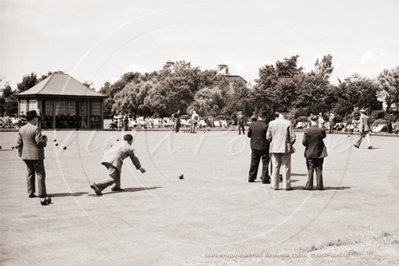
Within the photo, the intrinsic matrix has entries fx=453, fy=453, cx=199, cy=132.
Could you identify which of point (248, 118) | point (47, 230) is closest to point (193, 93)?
point (248, 118)

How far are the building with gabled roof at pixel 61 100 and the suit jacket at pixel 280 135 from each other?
37.3m

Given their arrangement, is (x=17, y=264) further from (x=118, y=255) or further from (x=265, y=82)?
(x=265, y=82)

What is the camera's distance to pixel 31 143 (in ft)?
31.7

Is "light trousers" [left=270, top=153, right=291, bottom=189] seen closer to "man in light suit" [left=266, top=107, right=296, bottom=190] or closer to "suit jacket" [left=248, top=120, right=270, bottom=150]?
"man in light suit" [left=266, top=107, right=296, bottom=190]

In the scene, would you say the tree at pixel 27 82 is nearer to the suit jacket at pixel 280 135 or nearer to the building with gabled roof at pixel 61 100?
the building with gabled roof at pixel 61 100

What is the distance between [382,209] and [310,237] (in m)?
2.80

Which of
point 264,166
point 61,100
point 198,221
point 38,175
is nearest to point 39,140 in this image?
point 38,175

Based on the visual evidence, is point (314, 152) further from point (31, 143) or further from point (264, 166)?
point (31, 143)

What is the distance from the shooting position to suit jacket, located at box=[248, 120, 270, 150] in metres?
12.2

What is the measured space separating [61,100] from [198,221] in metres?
41.7

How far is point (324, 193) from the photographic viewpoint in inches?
416

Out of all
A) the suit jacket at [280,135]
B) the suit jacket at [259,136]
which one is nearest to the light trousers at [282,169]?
the suit jacket at [280,135]

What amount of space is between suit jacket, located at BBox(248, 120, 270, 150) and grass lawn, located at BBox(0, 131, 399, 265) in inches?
40.4

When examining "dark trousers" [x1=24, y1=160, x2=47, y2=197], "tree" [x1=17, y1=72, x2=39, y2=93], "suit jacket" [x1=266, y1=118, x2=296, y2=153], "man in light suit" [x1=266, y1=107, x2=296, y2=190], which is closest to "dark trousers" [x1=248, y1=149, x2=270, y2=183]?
"man in light suit" [x1=266, y1=107, x2=296, y2=190]
